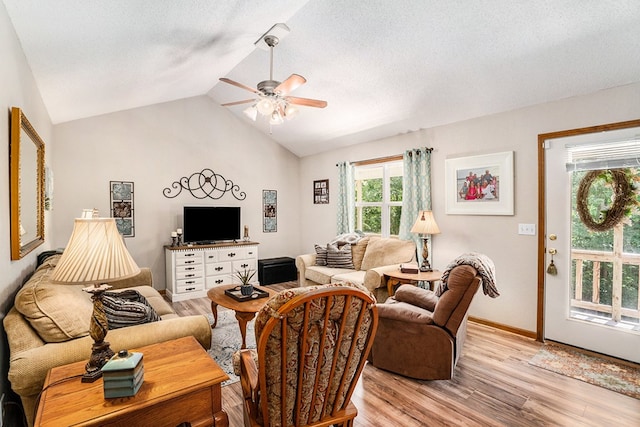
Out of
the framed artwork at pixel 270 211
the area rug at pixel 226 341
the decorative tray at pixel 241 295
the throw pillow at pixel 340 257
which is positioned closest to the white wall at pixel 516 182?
the throw pillow at pixel 340 257

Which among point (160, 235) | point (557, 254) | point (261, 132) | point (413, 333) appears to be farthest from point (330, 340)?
point (261, 132)

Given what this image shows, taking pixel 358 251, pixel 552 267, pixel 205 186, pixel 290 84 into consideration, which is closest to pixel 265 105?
pixel 290 84

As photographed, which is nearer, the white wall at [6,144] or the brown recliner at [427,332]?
the white wall at [6,144]

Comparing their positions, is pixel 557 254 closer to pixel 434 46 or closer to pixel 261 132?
pixel 434 46

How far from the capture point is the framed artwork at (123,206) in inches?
185

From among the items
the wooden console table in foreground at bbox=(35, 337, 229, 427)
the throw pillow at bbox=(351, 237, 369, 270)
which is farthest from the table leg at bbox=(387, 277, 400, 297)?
the wooden console table in foreground at bbox=(35, 337, 229, 427)

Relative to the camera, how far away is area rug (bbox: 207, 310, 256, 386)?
2.87 meters

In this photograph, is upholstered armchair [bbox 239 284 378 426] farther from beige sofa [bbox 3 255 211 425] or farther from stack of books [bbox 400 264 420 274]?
stack of books [bbox 400 264 420 274]

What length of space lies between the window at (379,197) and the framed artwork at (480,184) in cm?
95

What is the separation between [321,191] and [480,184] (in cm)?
292

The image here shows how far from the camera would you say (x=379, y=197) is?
5.15 m

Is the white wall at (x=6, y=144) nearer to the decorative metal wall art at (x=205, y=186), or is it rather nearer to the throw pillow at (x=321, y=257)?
the decorative metal wall art at (x=205, y=186)

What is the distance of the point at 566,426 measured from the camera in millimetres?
2033

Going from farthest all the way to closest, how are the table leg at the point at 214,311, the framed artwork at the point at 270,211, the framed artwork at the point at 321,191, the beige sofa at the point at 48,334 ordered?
the framed artwork at the point at 270,211 < the framed artwork at the point at 321,191 < the table leg at the point at 214,311 < the beige sofa at the point at 48,334
